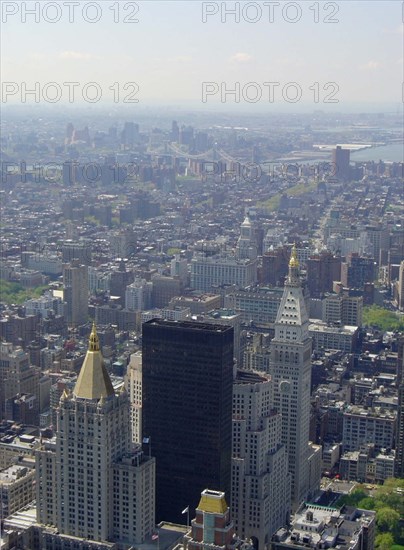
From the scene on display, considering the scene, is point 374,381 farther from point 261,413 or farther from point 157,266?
point 157,266

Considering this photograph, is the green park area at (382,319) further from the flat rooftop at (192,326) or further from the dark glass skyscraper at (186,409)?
the dark glass skyscraper at (186,409)

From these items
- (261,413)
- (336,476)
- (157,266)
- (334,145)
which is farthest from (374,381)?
(334,145)

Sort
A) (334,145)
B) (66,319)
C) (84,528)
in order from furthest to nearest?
(334,145), (66,319), (84,528)

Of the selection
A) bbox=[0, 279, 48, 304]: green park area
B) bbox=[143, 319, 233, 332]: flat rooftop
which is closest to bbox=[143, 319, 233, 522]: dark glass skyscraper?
bbox=[143, 319, 233, 332]: flat rooftop

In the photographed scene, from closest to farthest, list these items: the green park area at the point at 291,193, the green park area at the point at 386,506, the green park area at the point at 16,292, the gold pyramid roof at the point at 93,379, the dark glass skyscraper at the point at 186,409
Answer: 1. the gold pyramid roof at the point at 93,379
2. the dark glass skyscraper at the point at 186,409
3. the green park area at the point at 386,506
4. the green park area at the point at 16,292
5. the green park area at the point at 291,193

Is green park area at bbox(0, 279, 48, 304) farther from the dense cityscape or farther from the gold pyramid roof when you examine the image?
the gold pyramid roof

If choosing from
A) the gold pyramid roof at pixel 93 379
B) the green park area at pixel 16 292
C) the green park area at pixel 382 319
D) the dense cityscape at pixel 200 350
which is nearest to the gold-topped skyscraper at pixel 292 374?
the dense cityscape at pixel 200 350
